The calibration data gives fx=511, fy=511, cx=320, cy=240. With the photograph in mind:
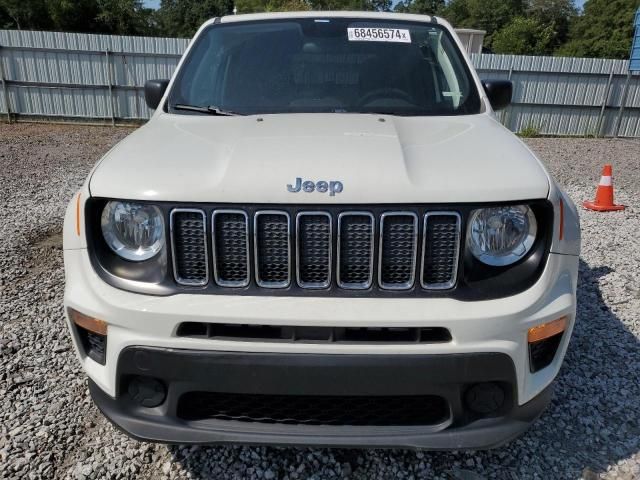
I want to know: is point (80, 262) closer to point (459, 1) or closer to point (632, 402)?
point (632, 402)

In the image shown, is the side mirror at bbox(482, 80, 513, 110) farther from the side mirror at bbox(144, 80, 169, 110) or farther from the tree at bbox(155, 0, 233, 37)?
the tree at bbox(155, 0, 233, 37)

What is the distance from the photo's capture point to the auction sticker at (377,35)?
10.3ft

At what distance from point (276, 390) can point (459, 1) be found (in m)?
78.5

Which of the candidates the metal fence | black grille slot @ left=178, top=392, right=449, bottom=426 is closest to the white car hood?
black grille slot @ left=178, top=392, right=449, bottom=426

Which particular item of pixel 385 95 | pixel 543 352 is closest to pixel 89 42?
pixel 385 95

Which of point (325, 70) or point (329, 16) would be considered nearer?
point (325, 70)

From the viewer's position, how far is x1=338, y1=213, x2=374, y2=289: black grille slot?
69.7 inches

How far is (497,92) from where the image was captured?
3.06 metres

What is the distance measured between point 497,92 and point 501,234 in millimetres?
1552

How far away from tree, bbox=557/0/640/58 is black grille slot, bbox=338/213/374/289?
1857 inches

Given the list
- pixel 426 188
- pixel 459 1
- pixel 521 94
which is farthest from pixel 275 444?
pixel 459 1

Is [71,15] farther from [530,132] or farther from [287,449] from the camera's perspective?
[287,449]

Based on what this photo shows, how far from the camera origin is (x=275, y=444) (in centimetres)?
184

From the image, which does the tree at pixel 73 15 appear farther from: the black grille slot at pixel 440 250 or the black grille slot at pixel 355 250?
the black grille slot at pixel 440 250
